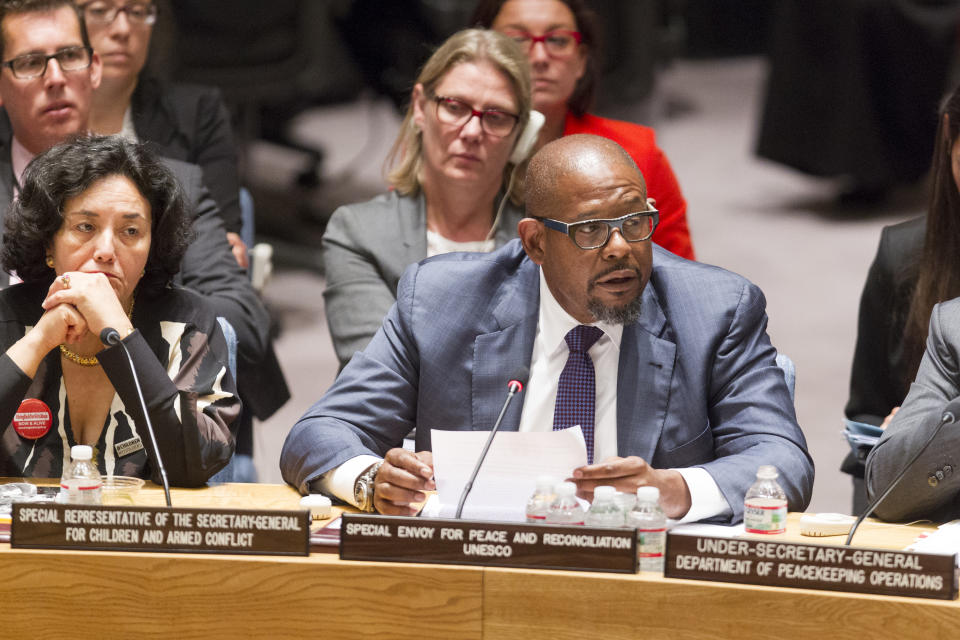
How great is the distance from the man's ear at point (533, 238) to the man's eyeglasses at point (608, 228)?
9cm

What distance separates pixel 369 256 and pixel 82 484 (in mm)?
1423

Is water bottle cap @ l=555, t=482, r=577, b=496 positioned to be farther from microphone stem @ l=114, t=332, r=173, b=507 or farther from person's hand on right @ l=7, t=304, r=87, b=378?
person's hand on right @ l=7, t=304, r=87, b=378

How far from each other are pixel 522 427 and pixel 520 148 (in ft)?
3.66

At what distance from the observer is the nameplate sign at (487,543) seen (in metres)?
2.06

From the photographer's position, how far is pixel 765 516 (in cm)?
234

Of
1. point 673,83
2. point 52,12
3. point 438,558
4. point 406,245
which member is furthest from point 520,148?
point 673,83

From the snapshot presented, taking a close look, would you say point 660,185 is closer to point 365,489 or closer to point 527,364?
point 527,364

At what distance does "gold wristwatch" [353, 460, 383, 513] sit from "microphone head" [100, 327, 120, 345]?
20.1 inches

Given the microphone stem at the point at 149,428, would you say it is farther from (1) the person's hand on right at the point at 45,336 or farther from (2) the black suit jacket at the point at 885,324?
(2) the black suit jacket at the point at 885,324

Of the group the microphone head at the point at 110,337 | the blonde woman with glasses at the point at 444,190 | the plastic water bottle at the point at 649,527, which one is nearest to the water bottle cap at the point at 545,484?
the plastic water bottle at the point at 649,527

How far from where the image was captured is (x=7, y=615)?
84.1 inches

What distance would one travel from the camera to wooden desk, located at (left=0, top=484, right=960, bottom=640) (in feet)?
6.54

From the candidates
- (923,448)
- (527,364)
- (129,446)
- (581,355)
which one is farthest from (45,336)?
(923,448)

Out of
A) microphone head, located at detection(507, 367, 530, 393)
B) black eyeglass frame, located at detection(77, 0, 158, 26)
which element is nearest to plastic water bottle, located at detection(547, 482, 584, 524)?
microphone head, located at detection(507, 367, 530, 393)
